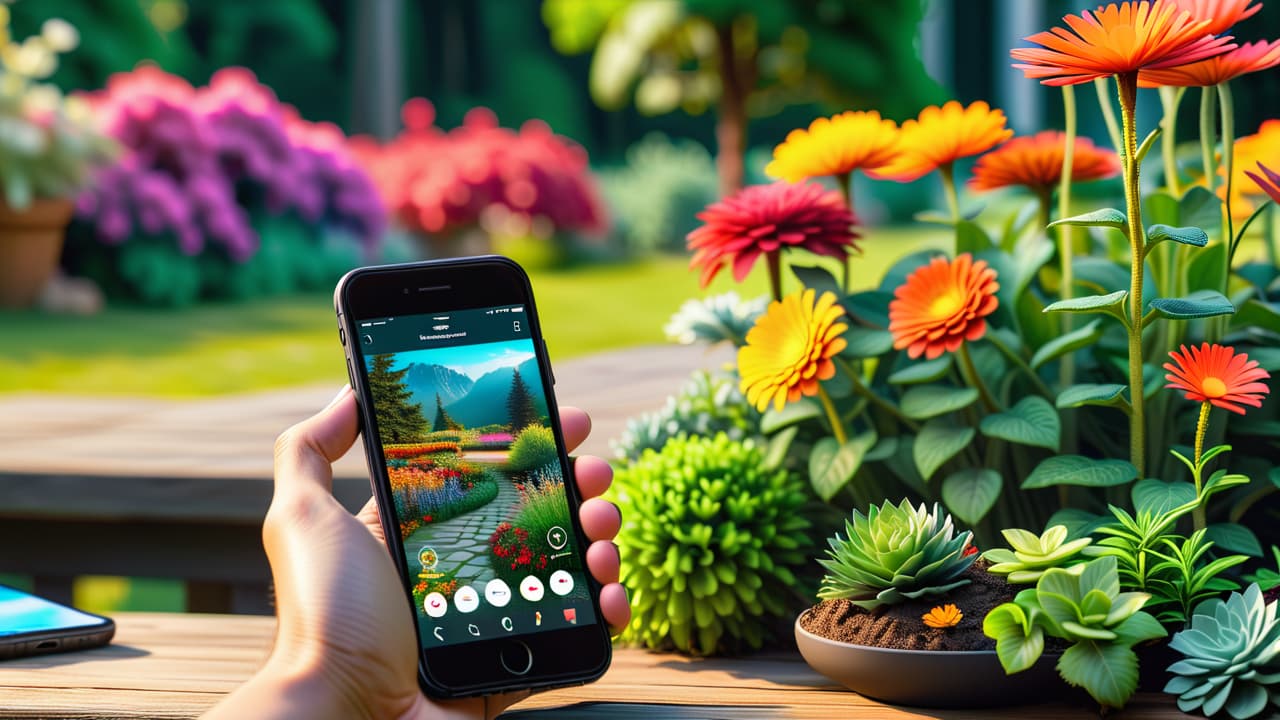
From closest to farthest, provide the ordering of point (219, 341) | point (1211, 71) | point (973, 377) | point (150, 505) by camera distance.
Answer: point (1211, 71)
point (973, 377)
point (150, 505)
point (219, 341)

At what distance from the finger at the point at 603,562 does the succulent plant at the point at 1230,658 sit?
0.51 m

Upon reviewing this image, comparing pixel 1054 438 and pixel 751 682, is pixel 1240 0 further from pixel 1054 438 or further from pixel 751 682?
pixel 751 682

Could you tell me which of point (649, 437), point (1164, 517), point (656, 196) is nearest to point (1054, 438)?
point (1164, 517)

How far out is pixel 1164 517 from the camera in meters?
1.12

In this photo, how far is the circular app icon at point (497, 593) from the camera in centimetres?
115

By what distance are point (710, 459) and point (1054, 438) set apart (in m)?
0.39

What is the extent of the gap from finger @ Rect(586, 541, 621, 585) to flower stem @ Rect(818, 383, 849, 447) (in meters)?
0.33

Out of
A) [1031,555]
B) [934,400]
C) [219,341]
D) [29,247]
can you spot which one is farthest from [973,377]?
[29,247]

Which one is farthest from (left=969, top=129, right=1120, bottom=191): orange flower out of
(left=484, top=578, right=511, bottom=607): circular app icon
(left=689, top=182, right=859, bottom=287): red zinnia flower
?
(left=484, top=578, right=511, bottom=607): circular app icon

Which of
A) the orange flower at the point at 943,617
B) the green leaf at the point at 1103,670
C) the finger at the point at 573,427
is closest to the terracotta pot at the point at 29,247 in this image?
the finger at the point at 573,427

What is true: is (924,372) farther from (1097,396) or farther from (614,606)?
(614,606)

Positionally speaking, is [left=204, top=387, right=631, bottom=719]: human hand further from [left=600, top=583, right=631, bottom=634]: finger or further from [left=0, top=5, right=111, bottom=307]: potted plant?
[left=0, top=5, right=111, bottom=307]: potted plant

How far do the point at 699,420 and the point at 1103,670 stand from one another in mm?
699

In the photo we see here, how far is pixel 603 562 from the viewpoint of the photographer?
1.16 m
